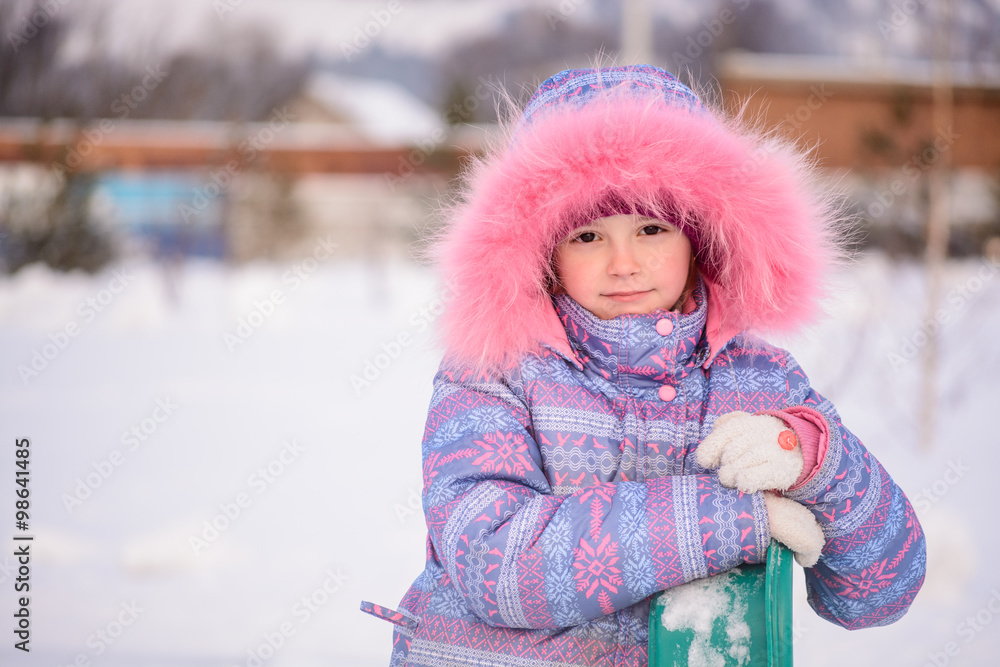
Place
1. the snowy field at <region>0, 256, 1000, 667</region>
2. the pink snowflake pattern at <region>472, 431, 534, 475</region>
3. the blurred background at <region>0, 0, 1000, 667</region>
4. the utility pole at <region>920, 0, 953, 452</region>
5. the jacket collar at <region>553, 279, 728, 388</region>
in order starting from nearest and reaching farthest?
the pink snowflake pattern at <region>472, 431, 534, 475</region>
the jacket collar at <region>553, 279, 728, 388</region>
the snowy field at <region>0, 256, 1000, 667</region>
the blurred background at <region>0, 0, 1000, 667</region>
the utility pole at <region>920, 0, 953, 452</region>

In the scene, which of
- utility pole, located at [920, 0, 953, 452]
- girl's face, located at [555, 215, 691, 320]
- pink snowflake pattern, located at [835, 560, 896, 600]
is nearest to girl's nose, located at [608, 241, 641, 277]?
girl's face, located at [555, 215, 691, 320]

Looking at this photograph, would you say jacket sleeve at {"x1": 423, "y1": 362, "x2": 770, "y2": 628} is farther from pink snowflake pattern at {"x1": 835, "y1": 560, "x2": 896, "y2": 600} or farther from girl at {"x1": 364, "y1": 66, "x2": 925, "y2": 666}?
pink snowflake pattern at {"x1": 835, "y1": 560, "x2": 896, "y2": 600}

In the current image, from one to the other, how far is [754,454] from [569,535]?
281mm

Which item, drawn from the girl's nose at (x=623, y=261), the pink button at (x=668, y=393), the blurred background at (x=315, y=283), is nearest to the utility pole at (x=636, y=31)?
the blurred background at (x=315, y=283)

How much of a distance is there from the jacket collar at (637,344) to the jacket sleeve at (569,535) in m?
0.22

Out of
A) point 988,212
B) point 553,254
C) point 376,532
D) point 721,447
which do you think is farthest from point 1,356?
point 988,212

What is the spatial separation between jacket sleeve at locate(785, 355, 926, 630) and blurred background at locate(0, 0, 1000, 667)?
0.36 meters

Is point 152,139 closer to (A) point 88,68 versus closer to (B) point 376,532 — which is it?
(A) point 88,68

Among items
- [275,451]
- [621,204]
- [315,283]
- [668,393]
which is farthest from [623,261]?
[315,283]

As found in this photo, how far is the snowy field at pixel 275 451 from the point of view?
2.85 m

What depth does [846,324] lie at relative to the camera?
5117mm

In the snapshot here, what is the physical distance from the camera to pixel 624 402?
1.35 m

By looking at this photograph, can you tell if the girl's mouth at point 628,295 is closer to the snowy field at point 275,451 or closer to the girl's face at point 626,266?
the girl's face at point 626,266

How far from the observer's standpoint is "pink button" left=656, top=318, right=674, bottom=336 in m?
1.33
